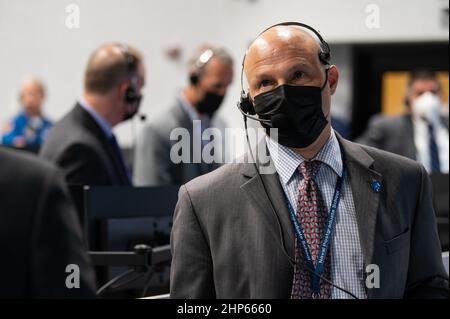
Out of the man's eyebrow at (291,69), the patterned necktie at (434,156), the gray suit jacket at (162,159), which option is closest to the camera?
the man's eyebrow at (291,69)

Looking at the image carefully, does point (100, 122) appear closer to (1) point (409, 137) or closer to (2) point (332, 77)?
(2) point (332, 77)

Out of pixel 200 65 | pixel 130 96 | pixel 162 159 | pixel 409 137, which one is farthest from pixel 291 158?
pixel 409 137

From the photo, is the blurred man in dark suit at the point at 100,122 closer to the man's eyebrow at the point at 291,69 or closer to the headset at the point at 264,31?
the headset at the point at 264,31

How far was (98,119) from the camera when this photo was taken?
3.84 metres

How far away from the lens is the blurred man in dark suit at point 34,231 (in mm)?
1280

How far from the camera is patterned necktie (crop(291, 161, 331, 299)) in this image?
176cm

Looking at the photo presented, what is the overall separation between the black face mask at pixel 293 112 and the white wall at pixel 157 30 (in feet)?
21.4

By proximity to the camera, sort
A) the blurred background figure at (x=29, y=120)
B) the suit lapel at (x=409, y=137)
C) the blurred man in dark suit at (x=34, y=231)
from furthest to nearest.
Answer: the blurred background figure at (x=29, y=120), the suit lapel at (x=409, y=137), the blurred man in dark suit at (x=34, y=231)

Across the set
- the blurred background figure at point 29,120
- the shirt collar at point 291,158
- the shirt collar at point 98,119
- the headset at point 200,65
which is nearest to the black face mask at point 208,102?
the headset at point 200,65

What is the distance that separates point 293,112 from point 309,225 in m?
0.26

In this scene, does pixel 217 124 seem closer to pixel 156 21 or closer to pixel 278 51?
pixel 156 21

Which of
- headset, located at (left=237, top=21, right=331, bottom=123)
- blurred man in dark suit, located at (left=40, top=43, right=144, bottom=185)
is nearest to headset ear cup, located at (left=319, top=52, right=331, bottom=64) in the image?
headset, located at (left=237, top=21, right=331, bottom=123)
